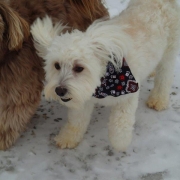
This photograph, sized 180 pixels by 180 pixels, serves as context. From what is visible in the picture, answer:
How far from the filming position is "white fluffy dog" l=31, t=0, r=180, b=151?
223cm

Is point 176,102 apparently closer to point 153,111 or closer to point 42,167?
point 153,111

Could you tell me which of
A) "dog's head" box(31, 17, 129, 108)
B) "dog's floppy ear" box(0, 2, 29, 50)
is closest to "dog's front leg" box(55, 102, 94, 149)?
"dog's head" box(31, 17, 129, 108)

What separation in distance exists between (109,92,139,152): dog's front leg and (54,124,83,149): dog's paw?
39 cm

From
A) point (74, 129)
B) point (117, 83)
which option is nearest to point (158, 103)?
point (74, 129)

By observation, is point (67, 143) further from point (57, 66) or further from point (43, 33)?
point (43, 33)

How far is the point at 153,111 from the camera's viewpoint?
3461 millimetres

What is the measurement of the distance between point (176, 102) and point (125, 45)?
153 cm

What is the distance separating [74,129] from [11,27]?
1.10m

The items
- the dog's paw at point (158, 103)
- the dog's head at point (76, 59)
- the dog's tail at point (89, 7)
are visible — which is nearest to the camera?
the dog's head at point (76, 59)

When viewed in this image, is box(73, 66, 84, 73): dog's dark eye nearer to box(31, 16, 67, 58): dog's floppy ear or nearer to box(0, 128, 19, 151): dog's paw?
box(31, 16, 67, 58): dog's floppy ear

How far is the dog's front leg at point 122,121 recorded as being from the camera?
2684 millimetres

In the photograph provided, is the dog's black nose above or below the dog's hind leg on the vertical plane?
above

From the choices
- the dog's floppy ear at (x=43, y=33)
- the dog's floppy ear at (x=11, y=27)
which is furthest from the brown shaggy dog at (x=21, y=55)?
the dog's floppy ear at (x=43, y=33)

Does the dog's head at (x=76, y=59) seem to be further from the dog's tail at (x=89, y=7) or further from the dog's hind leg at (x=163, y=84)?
the dog's hind leg at (x=163, y=84)
